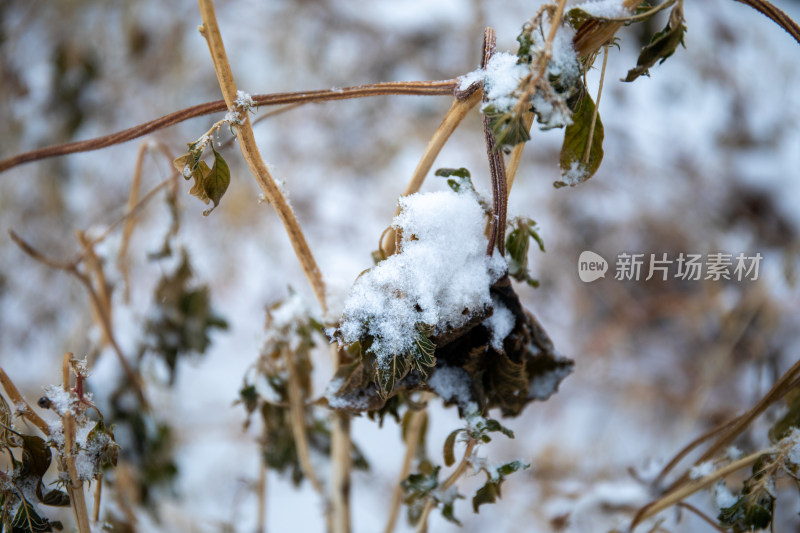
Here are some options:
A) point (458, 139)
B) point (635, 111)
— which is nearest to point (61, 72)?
point (458, 139)

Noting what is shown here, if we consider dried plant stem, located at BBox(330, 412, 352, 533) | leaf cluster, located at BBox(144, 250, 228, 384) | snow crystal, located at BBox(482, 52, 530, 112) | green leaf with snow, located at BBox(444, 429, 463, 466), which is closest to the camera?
snow crystal, located at BBox(482, 52, 530, 112)

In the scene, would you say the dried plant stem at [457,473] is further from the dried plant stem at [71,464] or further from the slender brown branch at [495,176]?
the dried plant stem at [71,464]

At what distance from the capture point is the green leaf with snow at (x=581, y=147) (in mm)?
331

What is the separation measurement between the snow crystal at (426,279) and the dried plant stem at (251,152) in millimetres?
74

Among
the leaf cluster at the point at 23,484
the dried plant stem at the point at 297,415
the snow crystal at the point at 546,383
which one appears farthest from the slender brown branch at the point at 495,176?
the leaf cluster at the point at 23,484

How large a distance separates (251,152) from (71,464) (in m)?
0.25

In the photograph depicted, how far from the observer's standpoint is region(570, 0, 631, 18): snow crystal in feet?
0.94

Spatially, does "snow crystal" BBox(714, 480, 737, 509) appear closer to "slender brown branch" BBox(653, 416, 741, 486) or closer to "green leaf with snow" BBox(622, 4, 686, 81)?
"slender brown branch" BBox(653, 416, 741, 486)

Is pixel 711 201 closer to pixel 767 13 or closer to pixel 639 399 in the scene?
pixel 639 399

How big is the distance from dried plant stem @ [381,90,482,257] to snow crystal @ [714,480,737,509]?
33cm

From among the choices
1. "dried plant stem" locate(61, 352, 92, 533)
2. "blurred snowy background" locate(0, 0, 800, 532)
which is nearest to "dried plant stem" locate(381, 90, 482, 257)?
"dried plant stem" locate(61, 352, 92, 533)

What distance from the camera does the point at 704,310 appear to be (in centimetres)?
136

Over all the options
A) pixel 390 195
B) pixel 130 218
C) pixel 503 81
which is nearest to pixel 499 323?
pixel 503 81

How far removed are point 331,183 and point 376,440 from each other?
2.94 feet
